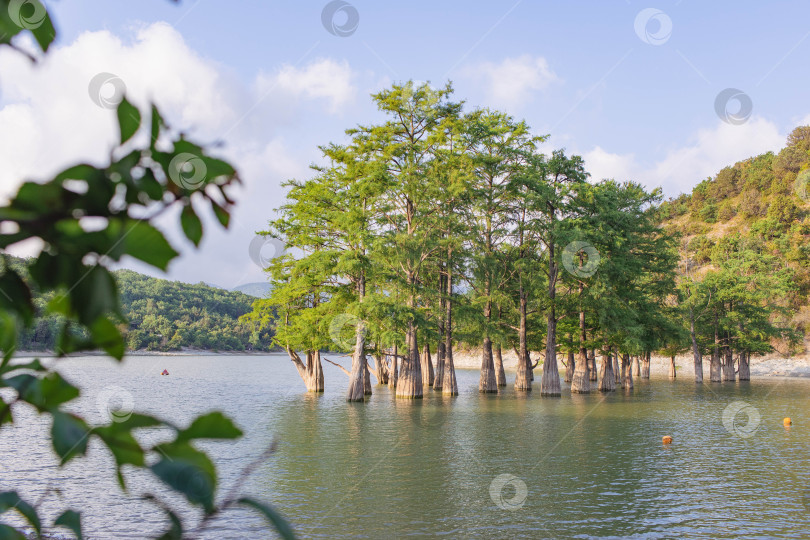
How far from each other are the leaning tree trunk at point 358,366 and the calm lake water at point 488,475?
487 centimetres

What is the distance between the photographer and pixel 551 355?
135 ft

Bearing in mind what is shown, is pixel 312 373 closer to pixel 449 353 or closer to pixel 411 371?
pixel 411 371

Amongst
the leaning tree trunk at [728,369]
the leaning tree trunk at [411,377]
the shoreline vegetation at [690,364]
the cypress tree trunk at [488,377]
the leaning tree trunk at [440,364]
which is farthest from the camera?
the shoreline vegetation at [690,364]

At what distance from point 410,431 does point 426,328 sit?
11062 millimetres

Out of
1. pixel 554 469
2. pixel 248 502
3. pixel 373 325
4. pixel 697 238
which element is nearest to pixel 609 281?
pixel 373 325

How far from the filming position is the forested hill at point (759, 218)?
81625mm

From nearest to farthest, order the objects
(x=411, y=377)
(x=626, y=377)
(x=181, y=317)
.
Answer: (x=411, y=377) → (x=626, y=377) → (x=181, y=317)

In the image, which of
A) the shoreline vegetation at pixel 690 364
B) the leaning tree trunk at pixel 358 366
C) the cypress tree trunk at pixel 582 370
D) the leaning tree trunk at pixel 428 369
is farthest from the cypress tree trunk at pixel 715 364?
the leaning tree trunk at pixel 358 366

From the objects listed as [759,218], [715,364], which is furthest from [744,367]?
[759,218]

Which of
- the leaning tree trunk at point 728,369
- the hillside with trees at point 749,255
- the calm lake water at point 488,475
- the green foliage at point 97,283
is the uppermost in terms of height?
the hillside with trees at point 749,255

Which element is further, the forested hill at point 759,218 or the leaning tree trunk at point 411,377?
the forested hill at point 759,218

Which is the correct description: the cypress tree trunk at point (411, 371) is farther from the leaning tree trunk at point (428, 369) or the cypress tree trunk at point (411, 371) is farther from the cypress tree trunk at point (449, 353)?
the leaning tree trunk at point (428, 369)

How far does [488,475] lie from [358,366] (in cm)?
1961

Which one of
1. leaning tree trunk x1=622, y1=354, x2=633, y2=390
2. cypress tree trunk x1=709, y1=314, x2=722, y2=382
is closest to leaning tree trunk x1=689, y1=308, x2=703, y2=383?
cypress tree trunk x1=709, y1=314, x2=722, y2=382
